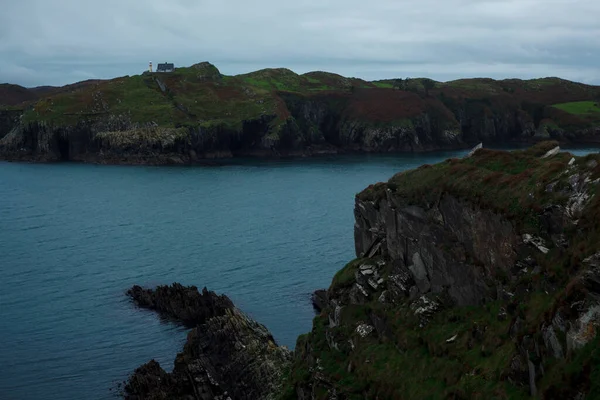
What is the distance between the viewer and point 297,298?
2795 inches

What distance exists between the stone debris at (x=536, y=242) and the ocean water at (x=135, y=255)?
105 feet

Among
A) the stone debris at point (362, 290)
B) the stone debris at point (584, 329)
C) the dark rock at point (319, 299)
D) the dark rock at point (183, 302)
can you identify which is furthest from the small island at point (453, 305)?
the dark rock at point (319, 299)

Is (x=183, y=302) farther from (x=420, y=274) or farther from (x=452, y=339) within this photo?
(x=452, y=339)

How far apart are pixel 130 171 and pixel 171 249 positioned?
89109 mm

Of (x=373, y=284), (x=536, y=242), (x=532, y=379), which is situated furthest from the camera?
(x=373, y=284)

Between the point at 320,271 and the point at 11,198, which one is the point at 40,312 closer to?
the point at 320,271

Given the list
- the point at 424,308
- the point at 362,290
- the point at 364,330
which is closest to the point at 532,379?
the point at 424,308

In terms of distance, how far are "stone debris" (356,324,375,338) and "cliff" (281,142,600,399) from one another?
13 centimetres

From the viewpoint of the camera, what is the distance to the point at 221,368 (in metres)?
49.0

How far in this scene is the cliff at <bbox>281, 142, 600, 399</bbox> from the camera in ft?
78.5

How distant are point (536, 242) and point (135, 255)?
69397 millimetres

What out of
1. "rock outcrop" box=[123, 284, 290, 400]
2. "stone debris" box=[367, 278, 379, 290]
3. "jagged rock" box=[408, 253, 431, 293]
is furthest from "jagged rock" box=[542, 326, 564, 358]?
"rock outcrop" box=[123, 284, 290, 400]

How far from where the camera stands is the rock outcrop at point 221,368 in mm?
46875

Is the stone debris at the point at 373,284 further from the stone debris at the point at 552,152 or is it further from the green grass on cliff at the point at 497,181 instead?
the stone debris at the point at 552,152
